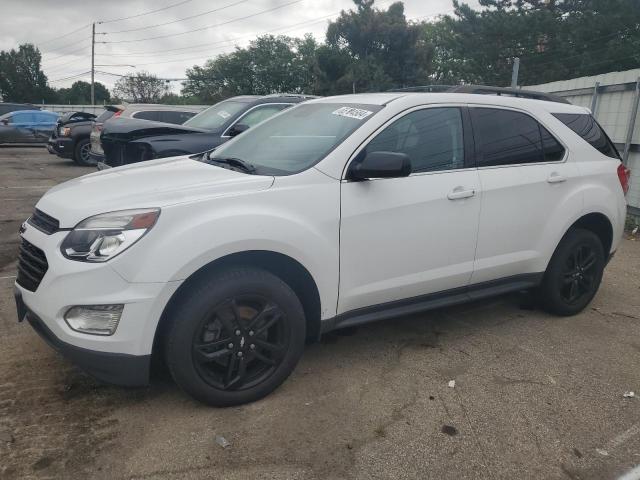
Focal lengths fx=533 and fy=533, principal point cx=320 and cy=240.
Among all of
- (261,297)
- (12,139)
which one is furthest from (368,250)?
(12,139)

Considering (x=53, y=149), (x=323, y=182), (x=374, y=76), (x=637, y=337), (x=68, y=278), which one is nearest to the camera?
(x=68, y=278)

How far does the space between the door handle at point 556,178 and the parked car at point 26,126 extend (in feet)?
62.8

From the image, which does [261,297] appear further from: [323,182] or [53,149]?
[53,149]

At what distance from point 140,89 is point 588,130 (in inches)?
2970

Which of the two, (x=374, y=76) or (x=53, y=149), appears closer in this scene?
(x=53, y=149)

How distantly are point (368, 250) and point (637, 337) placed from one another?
8.19 feet

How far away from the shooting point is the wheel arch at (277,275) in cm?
273

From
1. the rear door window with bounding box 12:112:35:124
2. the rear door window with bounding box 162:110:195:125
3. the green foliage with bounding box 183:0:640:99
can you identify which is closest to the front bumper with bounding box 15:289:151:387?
the rear door window with bounding box 162:110:195:125

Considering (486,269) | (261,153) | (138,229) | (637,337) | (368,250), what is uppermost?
(261,153)

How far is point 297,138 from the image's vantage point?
3.62 meters

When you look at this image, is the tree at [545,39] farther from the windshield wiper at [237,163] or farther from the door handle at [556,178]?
the windshield wiper at [237,163]

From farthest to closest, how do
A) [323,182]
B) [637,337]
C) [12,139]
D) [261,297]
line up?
[12,139] < [637,337] < [323,182] < [261,297]

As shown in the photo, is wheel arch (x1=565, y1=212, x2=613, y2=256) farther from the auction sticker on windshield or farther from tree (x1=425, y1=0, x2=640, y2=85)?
tree (x1=425, y1=0, x2=640, y2=85)

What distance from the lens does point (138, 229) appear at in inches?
103
